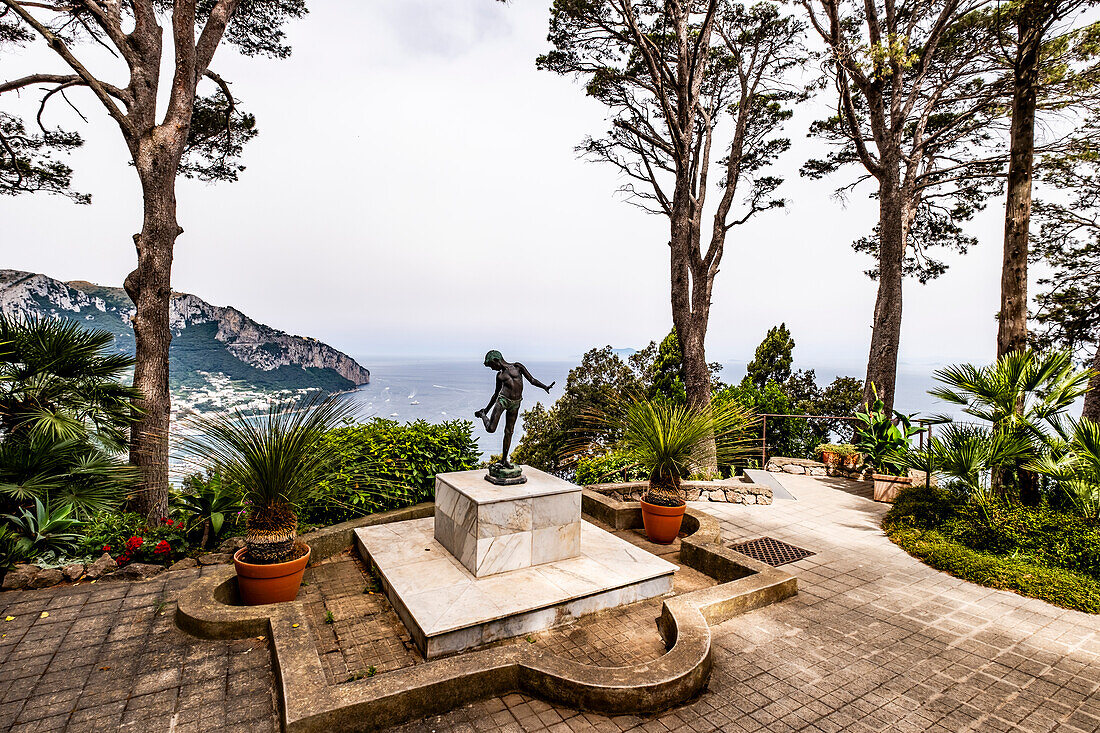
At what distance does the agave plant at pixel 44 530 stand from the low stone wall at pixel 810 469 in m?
9.80

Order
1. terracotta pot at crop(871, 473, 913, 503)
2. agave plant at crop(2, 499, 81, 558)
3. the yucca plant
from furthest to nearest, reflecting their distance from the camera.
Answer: terracotta pot at crop(871, 473, 913, 503) → agave plant at crop(2, 499, 81, 558) → the yucca plant

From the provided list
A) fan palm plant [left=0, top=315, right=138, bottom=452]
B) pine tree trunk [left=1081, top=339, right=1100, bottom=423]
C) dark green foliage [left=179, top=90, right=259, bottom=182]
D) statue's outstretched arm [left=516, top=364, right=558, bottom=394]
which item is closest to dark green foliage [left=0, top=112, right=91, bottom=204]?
dark green foliage [left=179, top=90, right=259, bottom=182]

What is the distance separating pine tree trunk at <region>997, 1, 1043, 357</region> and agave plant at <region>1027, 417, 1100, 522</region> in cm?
183

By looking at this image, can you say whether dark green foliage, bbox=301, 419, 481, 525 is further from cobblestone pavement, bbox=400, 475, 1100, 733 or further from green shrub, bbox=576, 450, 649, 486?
cobblestone pavement, bbox=400, 475, 1100, 733

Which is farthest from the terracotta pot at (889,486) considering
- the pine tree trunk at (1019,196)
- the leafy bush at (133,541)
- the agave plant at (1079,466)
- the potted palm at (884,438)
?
the leafy bush at (133,541)

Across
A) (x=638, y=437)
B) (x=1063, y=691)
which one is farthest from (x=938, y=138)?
(x=1063, y=691)

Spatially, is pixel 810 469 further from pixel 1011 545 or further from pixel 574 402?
pixel 574 402

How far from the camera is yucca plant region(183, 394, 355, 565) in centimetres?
364

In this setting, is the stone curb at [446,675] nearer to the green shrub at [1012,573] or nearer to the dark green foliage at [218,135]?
the green shrub at [1012,573]

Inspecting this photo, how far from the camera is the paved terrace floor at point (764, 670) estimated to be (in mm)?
2676

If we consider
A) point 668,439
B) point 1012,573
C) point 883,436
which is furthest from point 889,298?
point 668,439

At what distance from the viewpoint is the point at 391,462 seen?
5.66 m

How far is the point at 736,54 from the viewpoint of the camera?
1140cm

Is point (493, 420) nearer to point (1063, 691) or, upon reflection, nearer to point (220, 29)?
point (1063, 691)
